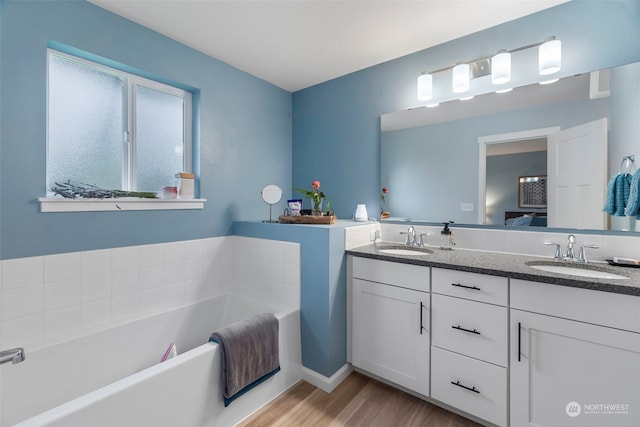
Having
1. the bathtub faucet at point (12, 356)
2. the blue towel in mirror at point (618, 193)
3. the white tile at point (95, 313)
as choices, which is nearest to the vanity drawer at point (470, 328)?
the blue towel in mirror at point (618, 193)

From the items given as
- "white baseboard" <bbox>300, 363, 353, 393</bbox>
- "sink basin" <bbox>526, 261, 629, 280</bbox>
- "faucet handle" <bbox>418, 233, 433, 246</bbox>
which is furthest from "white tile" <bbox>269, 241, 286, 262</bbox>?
"sink basin" <bbox>526, 261, 629, 280</bbox>

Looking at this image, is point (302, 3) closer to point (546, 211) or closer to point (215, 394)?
point (546, 211)

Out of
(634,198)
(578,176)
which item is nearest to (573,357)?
(634,198)

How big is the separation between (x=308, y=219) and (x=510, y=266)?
4.18 feet

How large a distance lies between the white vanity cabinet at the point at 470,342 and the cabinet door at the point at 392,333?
0.23 feet

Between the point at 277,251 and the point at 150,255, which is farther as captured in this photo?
the point at 277,251

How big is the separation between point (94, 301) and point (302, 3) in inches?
85.3

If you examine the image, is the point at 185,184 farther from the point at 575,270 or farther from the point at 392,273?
the point at 575,270

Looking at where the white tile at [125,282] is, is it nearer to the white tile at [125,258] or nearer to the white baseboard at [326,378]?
the white tile at [125,258]

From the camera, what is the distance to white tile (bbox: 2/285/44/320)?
4.67ft

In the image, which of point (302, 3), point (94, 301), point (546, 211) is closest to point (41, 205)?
point (94, 301)

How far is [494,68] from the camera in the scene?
5.96 feet

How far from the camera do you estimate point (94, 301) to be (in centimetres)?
171

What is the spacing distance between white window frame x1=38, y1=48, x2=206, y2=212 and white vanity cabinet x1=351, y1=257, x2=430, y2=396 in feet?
4.61
